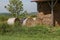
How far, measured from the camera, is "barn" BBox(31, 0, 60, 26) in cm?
2450

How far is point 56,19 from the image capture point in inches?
981

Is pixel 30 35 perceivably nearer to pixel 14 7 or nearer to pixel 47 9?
pixel 47 9

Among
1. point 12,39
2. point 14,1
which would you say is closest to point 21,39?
point 12,39

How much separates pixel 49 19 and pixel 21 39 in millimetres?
11609

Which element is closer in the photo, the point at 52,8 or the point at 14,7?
the point at 52,8

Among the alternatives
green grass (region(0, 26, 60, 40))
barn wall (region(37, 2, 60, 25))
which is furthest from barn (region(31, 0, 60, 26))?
green grass (region(0, 26, 60, 40))

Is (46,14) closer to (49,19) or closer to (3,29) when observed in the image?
(49,19)

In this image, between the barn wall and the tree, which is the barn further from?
the tree

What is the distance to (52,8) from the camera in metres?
24.4

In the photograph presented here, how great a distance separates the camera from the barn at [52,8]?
80.4 ft

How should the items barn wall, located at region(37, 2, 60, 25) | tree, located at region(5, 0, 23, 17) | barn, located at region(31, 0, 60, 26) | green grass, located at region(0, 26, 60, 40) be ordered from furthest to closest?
1. tree, located at region(5, 0, 23, 17)
2. barn wall, located at region(37, 2, 60, 25)
3. barn, located at region(31, 0, 60, 26)
4. green grass, located at region(0, 26, 60, 40)

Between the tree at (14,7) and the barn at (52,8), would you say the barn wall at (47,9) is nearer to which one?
the barn at (52,8)

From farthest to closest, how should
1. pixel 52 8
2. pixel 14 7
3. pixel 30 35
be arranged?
pixel 14 7
pixel 52 8
pixel 30 35

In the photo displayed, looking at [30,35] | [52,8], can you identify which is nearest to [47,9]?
[52,8]
